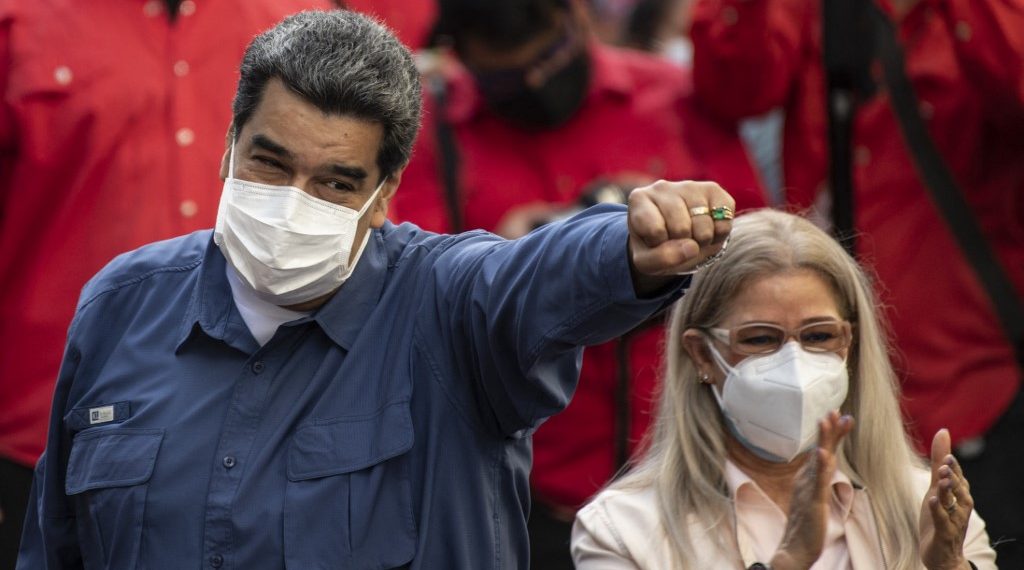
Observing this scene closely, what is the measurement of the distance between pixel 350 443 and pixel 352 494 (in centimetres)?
9

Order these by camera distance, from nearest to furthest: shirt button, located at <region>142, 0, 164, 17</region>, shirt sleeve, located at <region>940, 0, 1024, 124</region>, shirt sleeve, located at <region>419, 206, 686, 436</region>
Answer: shirt sleeve, located at <region>419, 206, 686, 436</region> → shirt button, located at <region>142, 0, 164, 17</region> → shirt sleeve, located at <region>940, 0, 1024, 124</region>

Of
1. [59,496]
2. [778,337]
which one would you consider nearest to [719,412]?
[778,337]

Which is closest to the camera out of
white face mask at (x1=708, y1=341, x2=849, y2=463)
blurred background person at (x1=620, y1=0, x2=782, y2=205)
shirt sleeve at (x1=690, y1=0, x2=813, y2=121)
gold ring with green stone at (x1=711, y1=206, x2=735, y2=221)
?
gold ring with green stone at (x1=711, y1=206, x2=735, y2=221)

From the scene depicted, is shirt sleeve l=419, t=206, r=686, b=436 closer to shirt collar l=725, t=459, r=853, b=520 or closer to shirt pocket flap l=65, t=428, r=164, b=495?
shirt pocket flap l=65, t=428, r=164, b=495

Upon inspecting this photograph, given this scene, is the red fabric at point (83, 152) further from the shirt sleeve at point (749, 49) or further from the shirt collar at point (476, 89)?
the shirt sleeve at point (749, 49)

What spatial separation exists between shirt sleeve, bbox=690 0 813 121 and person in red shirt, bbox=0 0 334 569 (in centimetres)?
158

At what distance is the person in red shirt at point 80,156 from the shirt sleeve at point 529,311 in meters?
1.56

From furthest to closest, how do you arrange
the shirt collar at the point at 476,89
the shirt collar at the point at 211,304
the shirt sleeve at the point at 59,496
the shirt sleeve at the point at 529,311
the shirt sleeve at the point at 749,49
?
the shirt collar at the point at 476,89 → the shirt sleeve at the point at 749,49 → the shirt sleeve at the point at 59,496 → the shirt collar at the point at 211,304 → the shirt sleeve at the point at 529,311

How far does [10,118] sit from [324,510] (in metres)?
2.05

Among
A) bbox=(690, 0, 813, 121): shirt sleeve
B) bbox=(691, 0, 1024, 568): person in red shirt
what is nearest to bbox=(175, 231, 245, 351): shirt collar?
bbox=(691, 0, 1024, 568): person in red shirt

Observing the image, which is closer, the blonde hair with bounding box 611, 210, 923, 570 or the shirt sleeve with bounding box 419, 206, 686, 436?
the shirt sleeve with bounding box 419, 206, 686, 436

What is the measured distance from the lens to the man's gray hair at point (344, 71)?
297cm

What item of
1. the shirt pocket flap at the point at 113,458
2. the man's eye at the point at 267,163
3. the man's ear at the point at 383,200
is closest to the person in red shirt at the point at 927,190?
the man's ear at the point at 383,200

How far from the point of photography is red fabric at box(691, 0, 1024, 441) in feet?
15.2
